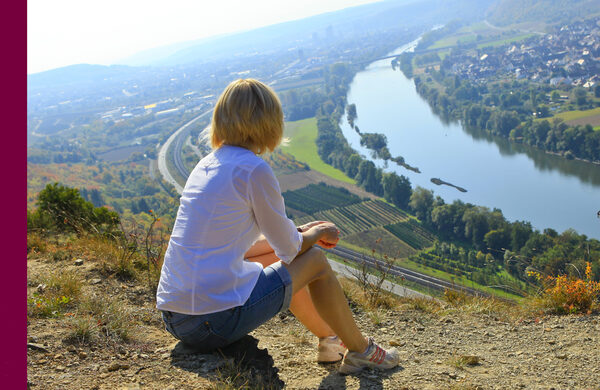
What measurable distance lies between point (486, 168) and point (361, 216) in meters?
8.33

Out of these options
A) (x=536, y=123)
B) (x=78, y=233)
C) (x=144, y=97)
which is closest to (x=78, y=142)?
(x=144, y=97)

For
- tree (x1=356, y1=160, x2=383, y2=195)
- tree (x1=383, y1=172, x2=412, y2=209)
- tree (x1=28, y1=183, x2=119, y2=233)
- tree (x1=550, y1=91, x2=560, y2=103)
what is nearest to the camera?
tree (x1=28, y1=183, x2=119, y2=233)

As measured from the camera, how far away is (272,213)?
1.58m

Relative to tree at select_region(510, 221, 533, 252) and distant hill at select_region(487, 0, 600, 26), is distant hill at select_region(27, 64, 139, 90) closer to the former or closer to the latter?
distant hill at select_region(487, 0, 600, 26)

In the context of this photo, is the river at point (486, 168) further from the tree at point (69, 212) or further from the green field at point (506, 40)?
the green field at point (506, 40)

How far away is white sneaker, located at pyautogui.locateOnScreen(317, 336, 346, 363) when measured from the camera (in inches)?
76.4

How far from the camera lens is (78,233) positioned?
3.75m

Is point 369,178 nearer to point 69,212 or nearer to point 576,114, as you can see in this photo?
point 576,114

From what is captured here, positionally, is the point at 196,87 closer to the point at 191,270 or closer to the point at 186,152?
the point at 186,152

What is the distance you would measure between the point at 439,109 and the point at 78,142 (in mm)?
26097

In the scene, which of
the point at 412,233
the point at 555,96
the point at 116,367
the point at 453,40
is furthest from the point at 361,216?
the point at 453,40

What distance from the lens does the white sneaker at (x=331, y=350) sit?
194 centimetres

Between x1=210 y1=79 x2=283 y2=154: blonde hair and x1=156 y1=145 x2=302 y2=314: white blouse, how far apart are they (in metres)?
0.08

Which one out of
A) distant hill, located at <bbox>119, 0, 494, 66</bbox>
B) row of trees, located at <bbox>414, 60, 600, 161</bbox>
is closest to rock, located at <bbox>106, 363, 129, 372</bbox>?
row of trees, located at <bbox>414, 60, 600, 161</bbox>
